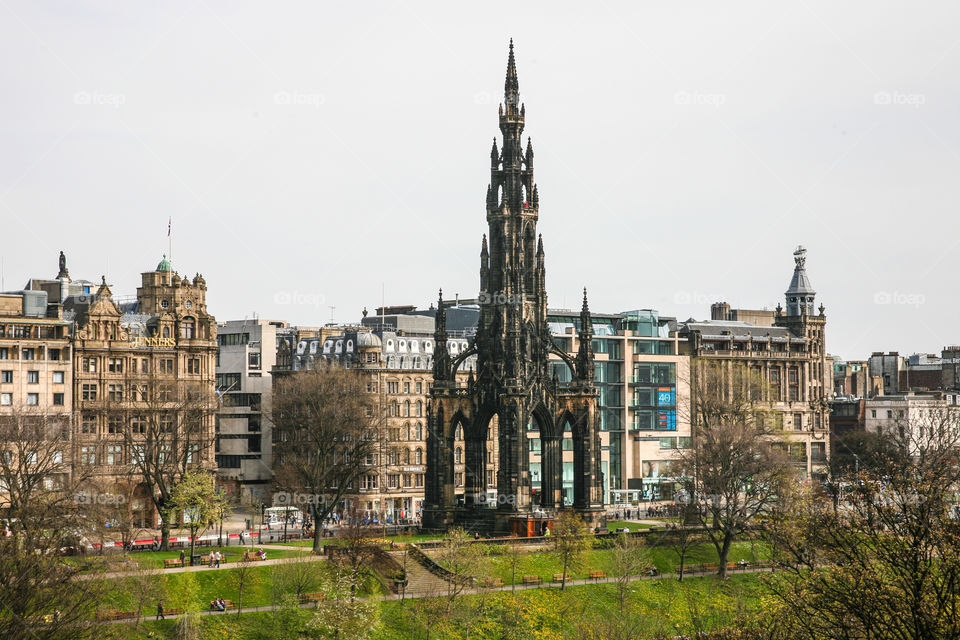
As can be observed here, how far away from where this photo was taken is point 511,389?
11194 centimetres

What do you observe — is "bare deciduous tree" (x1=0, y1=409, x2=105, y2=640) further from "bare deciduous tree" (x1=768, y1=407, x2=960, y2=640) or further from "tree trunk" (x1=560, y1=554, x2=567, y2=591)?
"tree trunk" (x1=560, y1=554, x2=567, y2=591)

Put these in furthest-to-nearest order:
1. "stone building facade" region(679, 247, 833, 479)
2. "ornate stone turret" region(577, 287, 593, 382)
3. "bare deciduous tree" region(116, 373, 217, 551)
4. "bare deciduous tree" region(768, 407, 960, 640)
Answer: "stone building facade" region(679, 247, 833, 479) < "ornate stone turret" region(577, 287, 593, 382) < "bare deciduous tree" region(116, 373, 217, 551) < "bare deciduous tree" region(768, 407, 960, 640)

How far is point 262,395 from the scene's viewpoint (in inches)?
6132

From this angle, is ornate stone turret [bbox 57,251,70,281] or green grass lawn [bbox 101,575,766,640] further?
ornate stone turret [bbox 57,251,70,281]

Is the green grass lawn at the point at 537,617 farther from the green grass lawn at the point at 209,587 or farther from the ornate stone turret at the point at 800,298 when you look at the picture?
the ornate stone turret at the point at 800,298

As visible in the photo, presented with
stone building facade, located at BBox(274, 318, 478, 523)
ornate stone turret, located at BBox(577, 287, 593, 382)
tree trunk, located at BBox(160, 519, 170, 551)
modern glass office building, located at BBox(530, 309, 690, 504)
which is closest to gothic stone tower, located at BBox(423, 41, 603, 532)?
ornate stone turret, located at BBox(577, 287, 593, 382)

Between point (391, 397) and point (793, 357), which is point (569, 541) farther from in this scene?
point (793, 357)

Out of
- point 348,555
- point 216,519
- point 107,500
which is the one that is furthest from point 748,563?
point 107,500

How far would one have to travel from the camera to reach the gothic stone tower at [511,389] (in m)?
112

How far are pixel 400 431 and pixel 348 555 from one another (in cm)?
4929

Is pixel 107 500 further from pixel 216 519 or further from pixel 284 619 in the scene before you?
pixel 284 619

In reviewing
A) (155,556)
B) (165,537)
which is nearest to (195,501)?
(165,537)

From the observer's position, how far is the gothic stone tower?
368 ft

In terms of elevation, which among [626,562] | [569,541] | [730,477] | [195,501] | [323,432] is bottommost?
[626,562]
